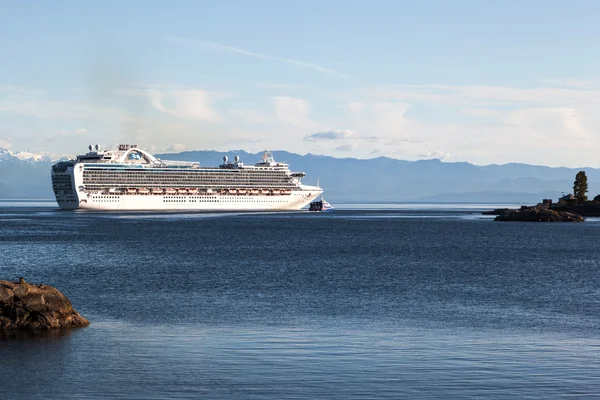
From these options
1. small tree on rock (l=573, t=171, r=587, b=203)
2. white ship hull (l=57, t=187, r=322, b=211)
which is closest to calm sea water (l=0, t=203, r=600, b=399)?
small tree on rock (l=573, t=171, r=587, b=203)

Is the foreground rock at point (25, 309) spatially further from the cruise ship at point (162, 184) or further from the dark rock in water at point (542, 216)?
the cruise ship at point (162, 184)

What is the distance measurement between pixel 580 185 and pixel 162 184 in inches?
2983

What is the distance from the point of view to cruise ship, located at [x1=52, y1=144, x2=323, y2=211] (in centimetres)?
16025

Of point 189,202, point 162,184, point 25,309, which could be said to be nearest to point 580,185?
point 189,202

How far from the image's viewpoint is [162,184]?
167m

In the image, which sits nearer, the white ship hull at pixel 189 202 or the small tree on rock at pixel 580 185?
the small tree on rock at pixel 580 185

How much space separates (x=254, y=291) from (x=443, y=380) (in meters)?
17.3

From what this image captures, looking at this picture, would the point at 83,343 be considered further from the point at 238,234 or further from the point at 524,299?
the point at 238,234

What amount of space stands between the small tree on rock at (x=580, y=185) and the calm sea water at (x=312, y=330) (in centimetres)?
10336

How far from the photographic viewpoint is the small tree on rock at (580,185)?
153 m

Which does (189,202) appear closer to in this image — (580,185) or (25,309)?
(580,185)

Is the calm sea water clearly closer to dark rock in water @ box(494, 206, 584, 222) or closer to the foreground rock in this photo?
the foreground rock

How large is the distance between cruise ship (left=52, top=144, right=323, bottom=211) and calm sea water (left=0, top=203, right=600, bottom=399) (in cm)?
10764

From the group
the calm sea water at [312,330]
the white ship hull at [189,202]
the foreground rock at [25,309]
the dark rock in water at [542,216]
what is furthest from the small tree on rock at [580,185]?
the foreground rock at [25,309]
